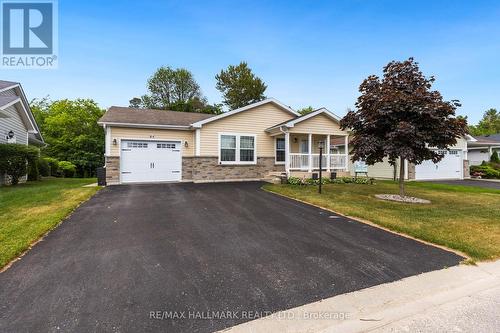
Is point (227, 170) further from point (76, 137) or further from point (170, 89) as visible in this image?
point (170, 89)

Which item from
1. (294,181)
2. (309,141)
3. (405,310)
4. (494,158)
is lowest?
(405,310)

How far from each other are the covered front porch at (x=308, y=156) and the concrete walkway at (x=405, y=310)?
33.2ft

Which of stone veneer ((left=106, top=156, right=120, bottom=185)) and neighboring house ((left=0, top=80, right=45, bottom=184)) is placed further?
stone veneer ((left=106, top=156, right=120, bottom=185))

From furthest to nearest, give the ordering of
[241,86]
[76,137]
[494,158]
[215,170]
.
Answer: [241,86] < [76,137] < [494,158] < [215,170]

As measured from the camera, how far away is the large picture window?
15.0 m

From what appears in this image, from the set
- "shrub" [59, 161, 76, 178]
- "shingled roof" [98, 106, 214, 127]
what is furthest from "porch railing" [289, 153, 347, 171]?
"shrub" [59, 161, 76, 178]

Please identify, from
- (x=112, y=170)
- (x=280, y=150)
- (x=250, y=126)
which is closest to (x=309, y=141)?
(x=280, y=150)

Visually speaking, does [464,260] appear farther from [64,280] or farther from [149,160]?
[149,160]

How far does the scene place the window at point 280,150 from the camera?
1499cm

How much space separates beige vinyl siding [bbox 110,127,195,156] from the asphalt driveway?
725 centimetres

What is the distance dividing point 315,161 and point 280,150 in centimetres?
226

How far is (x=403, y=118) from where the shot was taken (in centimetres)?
789

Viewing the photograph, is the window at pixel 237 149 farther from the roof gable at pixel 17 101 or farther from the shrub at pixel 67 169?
the shrub at pixel 67 169

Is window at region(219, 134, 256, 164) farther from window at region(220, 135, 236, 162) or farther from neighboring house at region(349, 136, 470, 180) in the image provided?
neighboring house at region(349, 136, 470, 180)
